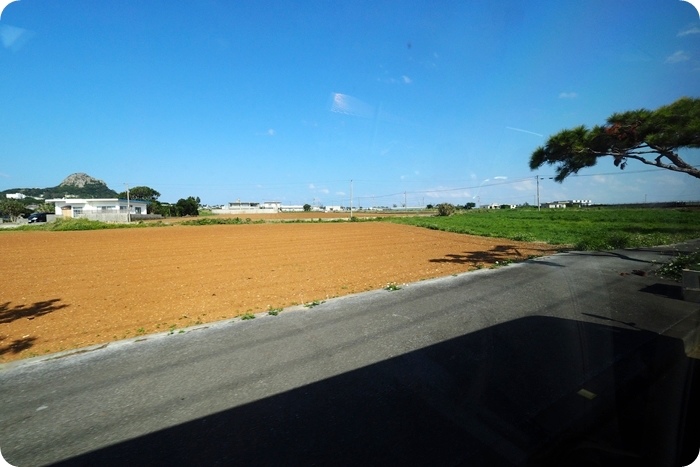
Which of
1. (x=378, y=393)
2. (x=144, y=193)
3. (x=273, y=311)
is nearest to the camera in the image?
(x=378, y=393)

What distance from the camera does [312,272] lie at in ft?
36.2

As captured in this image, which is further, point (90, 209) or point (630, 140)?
point (90, 209)

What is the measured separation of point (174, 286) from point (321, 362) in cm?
747

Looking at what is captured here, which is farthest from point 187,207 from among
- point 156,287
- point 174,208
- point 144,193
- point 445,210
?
point 156,287

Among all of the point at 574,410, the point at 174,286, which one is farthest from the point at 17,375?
the point at 574,410

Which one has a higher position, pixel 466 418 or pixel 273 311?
pixel 466 418

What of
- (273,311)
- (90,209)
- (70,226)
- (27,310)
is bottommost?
(27,310)

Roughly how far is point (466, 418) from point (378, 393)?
0.86 metres

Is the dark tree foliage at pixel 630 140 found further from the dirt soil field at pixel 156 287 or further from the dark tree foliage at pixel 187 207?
the dark tree foliage at pixel 187 207

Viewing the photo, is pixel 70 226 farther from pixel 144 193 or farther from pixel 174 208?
pixel 144 193

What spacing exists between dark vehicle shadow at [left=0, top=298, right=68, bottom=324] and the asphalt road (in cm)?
356

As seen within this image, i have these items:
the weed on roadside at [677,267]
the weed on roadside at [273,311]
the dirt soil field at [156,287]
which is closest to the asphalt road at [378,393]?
the weed on roadside at [273,311]

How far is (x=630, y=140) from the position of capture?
8.92 meters

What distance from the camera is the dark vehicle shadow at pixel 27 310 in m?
6.61
